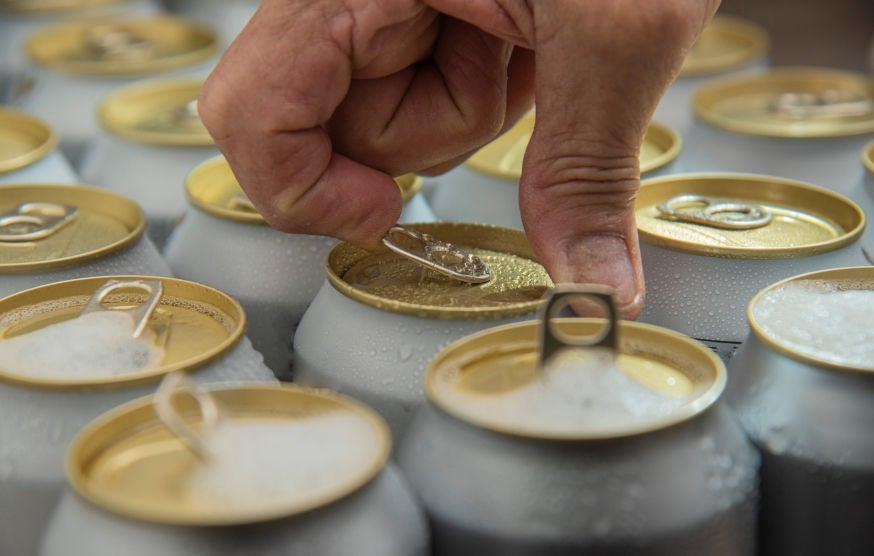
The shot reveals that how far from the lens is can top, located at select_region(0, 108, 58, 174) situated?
1.49m

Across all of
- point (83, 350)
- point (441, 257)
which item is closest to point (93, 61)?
point (441, 257)

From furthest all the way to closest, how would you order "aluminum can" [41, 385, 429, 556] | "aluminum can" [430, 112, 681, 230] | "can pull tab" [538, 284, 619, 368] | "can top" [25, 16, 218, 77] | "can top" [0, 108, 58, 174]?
"can top" [25, 16, 218, 77]
"can top" [0, 108, 58, 174]
"aluminum can" [430, 112, 681, 230]
"can pull tab" [538, 284, 619, 368]
"aluminum can" [41, 385, 429, 556]

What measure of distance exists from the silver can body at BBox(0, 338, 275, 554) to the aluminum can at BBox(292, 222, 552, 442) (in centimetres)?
18

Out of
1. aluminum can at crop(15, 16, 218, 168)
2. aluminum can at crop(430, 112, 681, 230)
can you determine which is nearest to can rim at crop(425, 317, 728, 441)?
aluminum can at crop(430, 112, 681, 230)

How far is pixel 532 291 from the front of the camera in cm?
100

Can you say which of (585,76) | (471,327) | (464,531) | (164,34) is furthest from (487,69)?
(164,34)

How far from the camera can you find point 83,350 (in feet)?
2.74

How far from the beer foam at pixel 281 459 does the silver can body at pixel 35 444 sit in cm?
11

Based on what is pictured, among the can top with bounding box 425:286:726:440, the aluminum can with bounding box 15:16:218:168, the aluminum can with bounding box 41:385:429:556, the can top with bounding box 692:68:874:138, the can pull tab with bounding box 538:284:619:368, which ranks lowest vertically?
the aluminum can with bounding box 15:16:218:168

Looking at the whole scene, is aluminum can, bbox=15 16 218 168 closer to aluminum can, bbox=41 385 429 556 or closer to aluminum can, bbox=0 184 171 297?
aluminum can, bbox=0 184 171 297

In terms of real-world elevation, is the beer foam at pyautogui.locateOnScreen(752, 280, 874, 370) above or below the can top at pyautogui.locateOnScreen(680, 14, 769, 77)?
above

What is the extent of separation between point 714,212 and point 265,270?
1.50ft

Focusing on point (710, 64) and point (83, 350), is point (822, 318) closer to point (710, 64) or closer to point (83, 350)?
point (83, 350)

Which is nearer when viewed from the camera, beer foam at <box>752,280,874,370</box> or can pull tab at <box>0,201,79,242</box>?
beer foam at <box>752,280,874,370</box>
